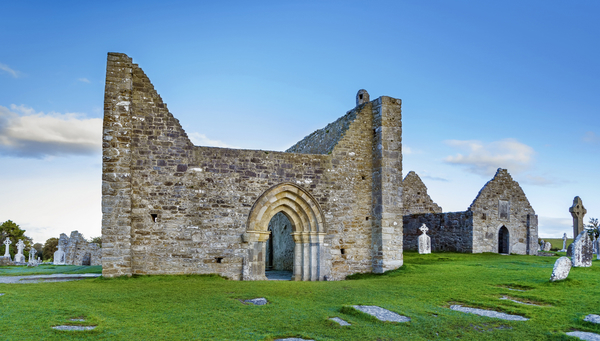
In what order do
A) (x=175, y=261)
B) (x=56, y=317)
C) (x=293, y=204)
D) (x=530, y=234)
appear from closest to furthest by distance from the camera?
(x=56, y=317) → (x=175, y=261) → (x=293, y=204) → (x=530, y=234)

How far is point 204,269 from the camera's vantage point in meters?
13.7

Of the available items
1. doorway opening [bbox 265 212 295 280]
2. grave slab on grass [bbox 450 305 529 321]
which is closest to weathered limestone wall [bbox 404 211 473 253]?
doorway opening [bbox 265 212 295 280]

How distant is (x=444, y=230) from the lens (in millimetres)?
22953

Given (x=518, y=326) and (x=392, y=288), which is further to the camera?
(x=392, y=288)

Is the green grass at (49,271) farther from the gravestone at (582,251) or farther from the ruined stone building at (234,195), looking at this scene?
the gravestone at (582,251)

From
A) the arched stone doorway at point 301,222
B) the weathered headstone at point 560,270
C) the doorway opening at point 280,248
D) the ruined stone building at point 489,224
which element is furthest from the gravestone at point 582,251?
the doorway opening at point 280,248

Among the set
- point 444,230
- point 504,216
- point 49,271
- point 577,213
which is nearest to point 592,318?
point 444,230

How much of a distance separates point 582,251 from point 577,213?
50.7ft

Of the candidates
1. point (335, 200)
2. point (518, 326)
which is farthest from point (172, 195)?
point (518, 326)

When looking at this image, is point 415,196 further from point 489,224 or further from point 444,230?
point 489,224

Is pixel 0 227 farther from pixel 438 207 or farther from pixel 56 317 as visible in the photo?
pixel 56 317

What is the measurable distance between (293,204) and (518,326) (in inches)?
327

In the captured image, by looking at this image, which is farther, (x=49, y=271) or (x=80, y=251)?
(x=80, y=251)

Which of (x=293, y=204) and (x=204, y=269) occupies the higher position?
(x=293, y=204)
